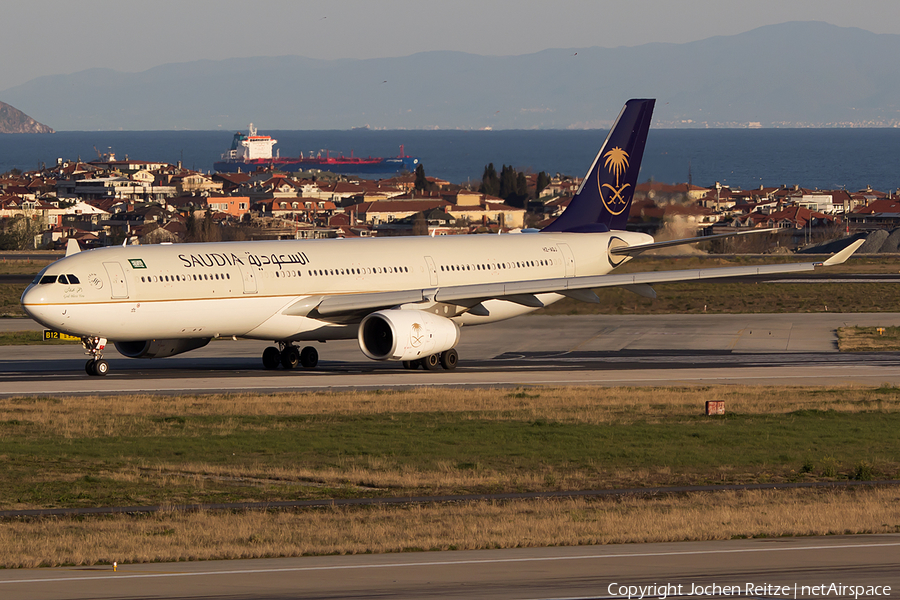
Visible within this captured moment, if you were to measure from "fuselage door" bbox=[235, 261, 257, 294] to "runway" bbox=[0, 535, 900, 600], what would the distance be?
22.2m

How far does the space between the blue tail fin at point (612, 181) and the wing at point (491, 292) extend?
347 inches

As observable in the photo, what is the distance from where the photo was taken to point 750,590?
12.4 meters

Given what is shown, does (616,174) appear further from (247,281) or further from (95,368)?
(95,368)

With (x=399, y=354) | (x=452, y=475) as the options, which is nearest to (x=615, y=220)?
(x=399, y=354)

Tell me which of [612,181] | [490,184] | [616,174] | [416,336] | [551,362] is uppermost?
[616,174]

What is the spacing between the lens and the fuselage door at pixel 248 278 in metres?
36.8

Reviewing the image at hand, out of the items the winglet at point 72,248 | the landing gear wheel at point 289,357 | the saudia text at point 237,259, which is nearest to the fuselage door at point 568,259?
the saudia text at point 237,259

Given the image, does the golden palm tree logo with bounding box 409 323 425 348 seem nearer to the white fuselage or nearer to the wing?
the wing

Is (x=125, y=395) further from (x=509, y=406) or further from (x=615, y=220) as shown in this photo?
(x=615, y=220)

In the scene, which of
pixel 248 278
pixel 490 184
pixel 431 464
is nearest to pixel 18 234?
pixel 490 184

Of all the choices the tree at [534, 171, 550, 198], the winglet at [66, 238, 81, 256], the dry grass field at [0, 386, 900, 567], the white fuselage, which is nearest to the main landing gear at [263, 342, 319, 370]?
the white fuselage

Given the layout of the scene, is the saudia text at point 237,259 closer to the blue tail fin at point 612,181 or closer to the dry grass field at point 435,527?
the blue tail fin at point 612,181

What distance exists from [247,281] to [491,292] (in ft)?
26.7

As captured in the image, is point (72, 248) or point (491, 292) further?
point (491, 292)
